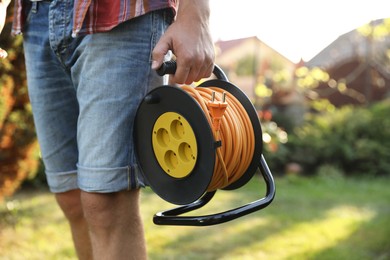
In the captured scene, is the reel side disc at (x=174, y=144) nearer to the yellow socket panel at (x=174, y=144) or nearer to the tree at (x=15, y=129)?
the yellow socket panel at (x=174, y=144)

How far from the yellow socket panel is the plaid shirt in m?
0.28

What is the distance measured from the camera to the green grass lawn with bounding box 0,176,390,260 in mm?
3531

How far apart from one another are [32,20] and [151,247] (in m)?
2.16

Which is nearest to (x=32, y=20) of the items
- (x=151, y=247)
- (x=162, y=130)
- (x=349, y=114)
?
(x=162, y=130)

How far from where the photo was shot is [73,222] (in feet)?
6.29

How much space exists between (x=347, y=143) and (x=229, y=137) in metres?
7.10

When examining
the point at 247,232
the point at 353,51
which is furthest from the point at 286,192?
the point at 353,51

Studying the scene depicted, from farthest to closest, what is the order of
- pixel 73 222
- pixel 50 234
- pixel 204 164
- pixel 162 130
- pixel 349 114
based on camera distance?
pixel 349 114 < pixel 50 234 < pixel 73 222 < pixel 162 130 < pixel 204 164

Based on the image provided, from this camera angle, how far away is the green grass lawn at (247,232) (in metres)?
3.53

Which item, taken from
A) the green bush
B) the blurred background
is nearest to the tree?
the blurred background

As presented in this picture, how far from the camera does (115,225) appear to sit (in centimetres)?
153

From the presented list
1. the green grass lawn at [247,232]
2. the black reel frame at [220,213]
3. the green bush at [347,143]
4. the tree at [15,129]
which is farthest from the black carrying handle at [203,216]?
the green bush at [347,143]

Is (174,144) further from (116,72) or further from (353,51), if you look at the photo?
(353,51)

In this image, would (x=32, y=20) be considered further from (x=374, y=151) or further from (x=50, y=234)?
(x=374, y=151)
